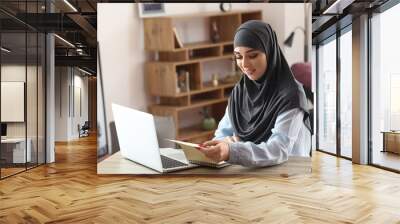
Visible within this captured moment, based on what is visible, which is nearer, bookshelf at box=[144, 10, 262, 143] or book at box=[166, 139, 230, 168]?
book at box=[166, 139, 230, 168]

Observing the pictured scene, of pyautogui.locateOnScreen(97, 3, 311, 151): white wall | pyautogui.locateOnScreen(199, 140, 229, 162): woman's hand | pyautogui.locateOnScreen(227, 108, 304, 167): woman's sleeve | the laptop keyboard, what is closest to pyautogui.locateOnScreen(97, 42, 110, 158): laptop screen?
pyautogui.locateOnScreen(97, 3, 311, 151): white wall

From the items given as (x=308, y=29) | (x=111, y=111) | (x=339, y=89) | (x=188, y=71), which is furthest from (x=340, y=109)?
(x=111, y=111)

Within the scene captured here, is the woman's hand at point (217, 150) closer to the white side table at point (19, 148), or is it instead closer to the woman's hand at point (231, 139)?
the woman's hand at point (231, 139)

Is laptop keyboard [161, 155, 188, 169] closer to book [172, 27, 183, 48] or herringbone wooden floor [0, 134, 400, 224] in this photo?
herringbone wooden floor [0, 134, 400, 224]

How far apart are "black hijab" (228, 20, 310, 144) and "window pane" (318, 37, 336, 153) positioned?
355 centimetres

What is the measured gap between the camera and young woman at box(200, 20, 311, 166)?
5.23 metres

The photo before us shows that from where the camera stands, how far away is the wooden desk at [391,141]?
6.19m

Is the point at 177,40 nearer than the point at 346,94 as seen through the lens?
Yes

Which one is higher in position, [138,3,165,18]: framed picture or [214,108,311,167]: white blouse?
[138,3,165,18]: framed picture

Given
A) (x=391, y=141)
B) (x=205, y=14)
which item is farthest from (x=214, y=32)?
(x=391, y=141)

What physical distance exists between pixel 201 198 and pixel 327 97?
563 centimetres

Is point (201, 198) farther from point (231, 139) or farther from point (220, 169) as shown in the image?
point (231, 139)

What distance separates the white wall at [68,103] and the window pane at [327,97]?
513 centimetres

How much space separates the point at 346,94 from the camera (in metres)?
7.88
